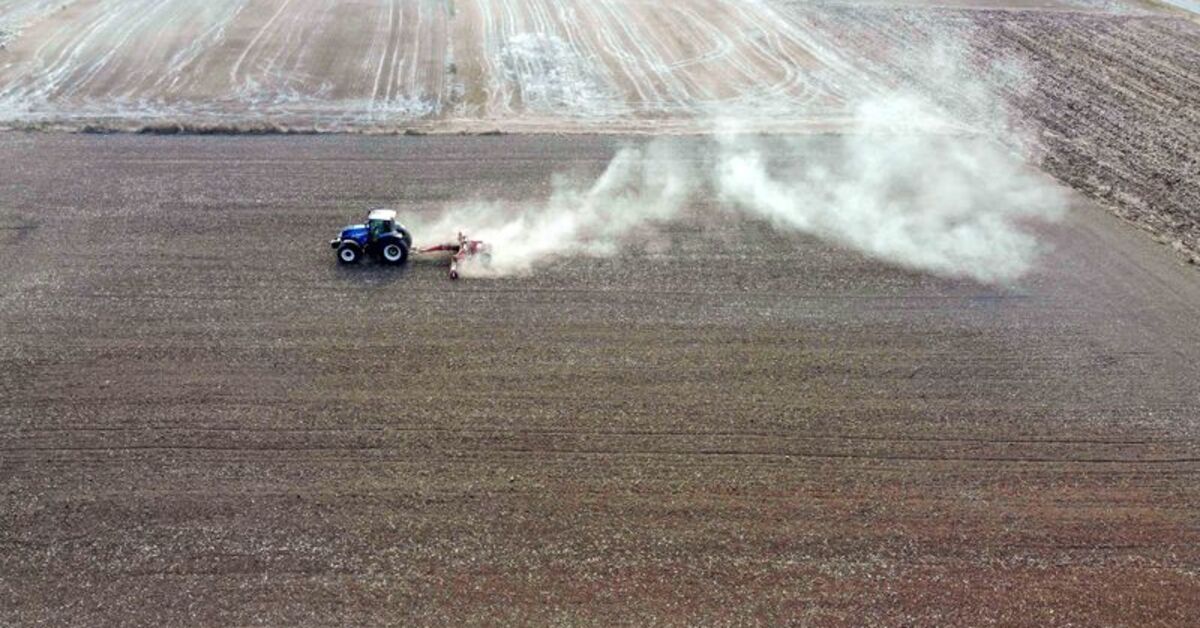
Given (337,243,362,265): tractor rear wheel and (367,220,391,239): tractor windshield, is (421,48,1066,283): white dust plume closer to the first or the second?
(367,220,391,239): tractor windshield

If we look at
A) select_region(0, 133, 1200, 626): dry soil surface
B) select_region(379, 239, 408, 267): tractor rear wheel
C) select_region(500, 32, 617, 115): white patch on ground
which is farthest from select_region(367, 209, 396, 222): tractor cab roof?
select_region(500, 32, 617, 115): white patch on ground

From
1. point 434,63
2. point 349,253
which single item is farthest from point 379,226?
point 434,63

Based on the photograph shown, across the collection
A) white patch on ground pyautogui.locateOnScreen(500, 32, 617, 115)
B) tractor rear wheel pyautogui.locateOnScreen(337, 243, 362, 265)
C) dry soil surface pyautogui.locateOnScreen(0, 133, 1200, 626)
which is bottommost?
dry soil surface pyautogui.locateOnScreen(0, 133, 1200, 626)

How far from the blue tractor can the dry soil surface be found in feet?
1.98

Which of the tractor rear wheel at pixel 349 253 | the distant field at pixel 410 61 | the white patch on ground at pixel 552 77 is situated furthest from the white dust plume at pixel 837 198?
the white patch on ground at pixel 552 77

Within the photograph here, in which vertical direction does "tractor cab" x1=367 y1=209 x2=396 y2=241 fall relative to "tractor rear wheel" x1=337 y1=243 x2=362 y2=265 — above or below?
above

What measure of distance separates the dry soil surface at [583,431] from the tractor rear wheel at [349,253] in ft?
1.77

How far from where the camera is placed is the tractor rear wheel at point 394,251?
1989cm

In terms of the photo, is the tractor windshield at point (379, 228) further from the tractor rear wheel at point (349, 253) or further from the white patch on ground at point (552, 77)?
the white patch on ground at point (552, 77)

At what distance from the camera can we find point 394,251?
20000mm

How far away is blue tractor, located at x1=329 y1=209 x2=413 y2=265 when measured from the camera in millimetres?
19859

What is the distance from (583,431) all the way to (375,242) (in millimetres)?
7924

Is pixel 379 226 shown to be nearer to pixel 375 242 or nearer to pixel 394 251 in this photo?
pixel 375 242

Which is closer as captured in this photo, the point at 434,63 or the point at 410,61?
the point at 434,63
